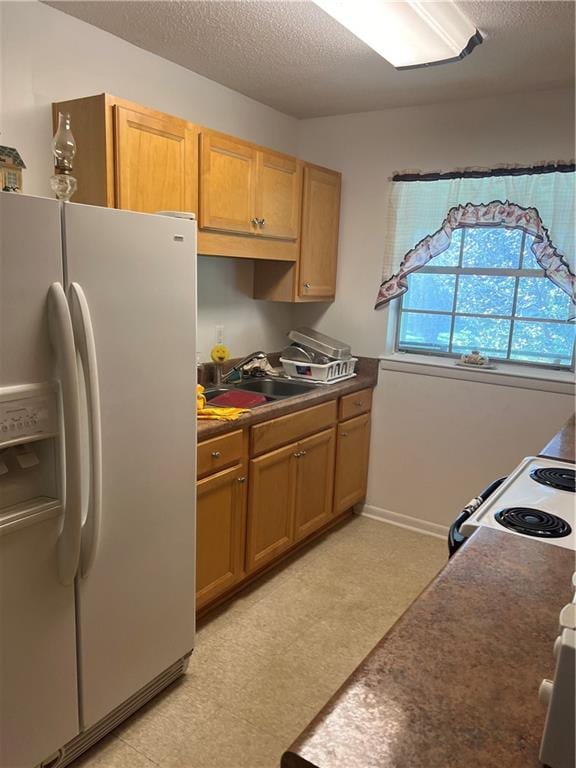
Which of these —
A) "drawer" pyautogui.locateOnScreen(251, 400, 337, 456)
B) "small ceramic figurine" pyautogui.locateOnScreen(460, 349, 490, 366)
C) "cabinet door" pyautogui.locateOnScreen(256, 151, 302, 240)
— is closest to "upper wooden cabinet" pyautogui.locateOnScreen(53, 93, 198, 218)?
"cabinet door" pyautogui.locateOnScreen(256, 151, 302, 240)

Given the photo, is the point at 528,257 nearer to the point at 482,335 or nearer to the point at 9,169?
the point at 482,335

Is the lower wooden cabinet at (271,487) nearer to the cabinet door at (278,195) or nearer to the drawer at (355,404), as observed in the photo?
the drawer at (355,404)

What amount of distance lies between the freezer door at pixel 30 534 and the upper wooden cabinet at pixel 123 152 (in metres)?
0.69

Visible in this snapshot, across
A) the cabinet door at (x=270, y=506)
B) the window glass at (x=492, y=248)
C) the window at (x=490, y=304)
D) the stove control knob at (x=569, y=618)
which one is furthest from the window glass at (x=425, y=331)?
the stove control knob at (x=569, y=618)

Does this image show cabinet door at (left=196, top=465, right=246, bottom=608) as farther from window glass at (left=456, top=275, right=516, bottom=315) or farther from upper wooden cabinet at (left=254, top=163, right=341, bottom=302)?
window glass at (left=456, top=275, right=516, bottom=315)

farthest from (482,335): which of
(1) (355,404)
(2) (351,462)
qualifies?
(2) (351,462)

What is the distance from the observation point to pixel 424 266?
334 cm

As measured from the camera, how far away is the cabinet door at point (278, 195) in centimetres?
280

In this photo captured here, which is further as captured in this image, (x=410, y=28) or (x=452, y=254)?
(x=452, y=254)

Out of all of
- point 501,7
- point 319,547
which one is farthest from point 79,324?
point 319,547

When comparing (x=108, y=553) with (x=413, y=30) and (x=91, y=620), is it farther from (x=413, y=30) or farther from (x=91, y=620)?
(x=413, y=30)

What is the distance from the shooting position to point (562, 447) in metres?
2.12

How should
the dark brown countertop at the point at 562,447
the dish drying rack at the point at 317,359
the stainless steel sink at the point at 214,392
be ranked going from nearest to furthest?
the dark brown countertop at the point at 562,447 < the stainless steel sink at the point at 214,392 < the dish drying rack at the point at 317,359

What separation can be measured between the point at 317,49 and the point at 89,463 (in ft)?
6.40
